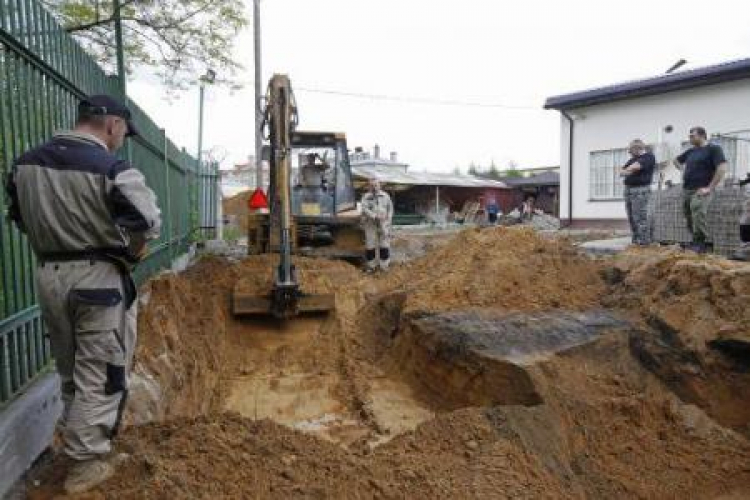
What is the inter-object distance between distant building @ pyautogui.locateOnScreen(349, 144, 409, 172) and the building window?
66.8 ft

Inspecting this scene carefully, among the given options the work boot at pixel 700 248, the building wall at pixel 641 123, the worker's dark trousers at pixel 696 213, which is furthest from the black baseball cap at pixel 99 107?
the building wall at pixel 641 123

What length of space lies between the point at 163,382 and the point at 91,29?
28.2ft

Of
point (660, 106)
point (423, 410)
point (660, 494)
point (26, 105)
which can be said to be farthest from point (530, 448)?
point (660, 106)

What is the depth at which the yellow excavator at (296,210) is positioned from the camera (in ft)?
24.0

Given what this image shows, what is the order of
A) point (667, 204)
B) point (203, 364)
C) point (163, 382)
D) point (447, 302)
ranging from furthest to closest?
point (667, 204) < point (447, 302) < point (203, 364) < point (163, 382)

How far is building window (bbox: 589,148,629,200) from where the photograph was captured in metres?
17.1

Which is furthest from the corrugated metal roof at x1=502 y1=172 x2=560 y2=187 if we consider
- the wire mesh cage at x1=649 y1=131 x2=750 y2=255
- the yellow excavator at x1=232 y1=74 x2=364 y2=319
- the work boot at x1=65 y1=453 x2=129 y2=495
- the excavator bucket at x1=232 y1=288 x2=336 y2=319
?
the work boot at x1=65 y1=453 x2=129 y2=495

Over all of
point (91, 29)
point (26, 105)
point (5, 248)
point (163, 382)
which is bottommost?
point (163, 382)

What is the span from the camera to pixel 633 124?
16.7 meters

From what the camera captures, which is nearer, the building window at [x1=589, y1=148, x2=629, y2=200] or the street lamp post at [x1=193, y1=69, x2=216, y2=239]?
the street lamp post at [x1=193, y1=69, x2=216, y2=239]

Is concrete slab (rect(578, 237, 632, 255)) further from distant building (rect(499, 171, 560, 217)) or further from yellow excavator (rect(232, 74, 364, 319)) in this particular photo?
distant building (rect(499, 171, 560, 217))

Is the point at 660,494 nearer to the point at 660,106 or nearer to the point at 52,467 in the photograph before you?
the point at 52,467

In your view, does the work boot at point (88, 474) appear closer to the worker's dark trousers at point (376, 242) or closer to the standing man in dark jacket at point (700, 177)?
the standing man in dark jacket at point (700, 177)

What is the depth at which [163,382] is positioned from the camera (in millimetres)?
4977
